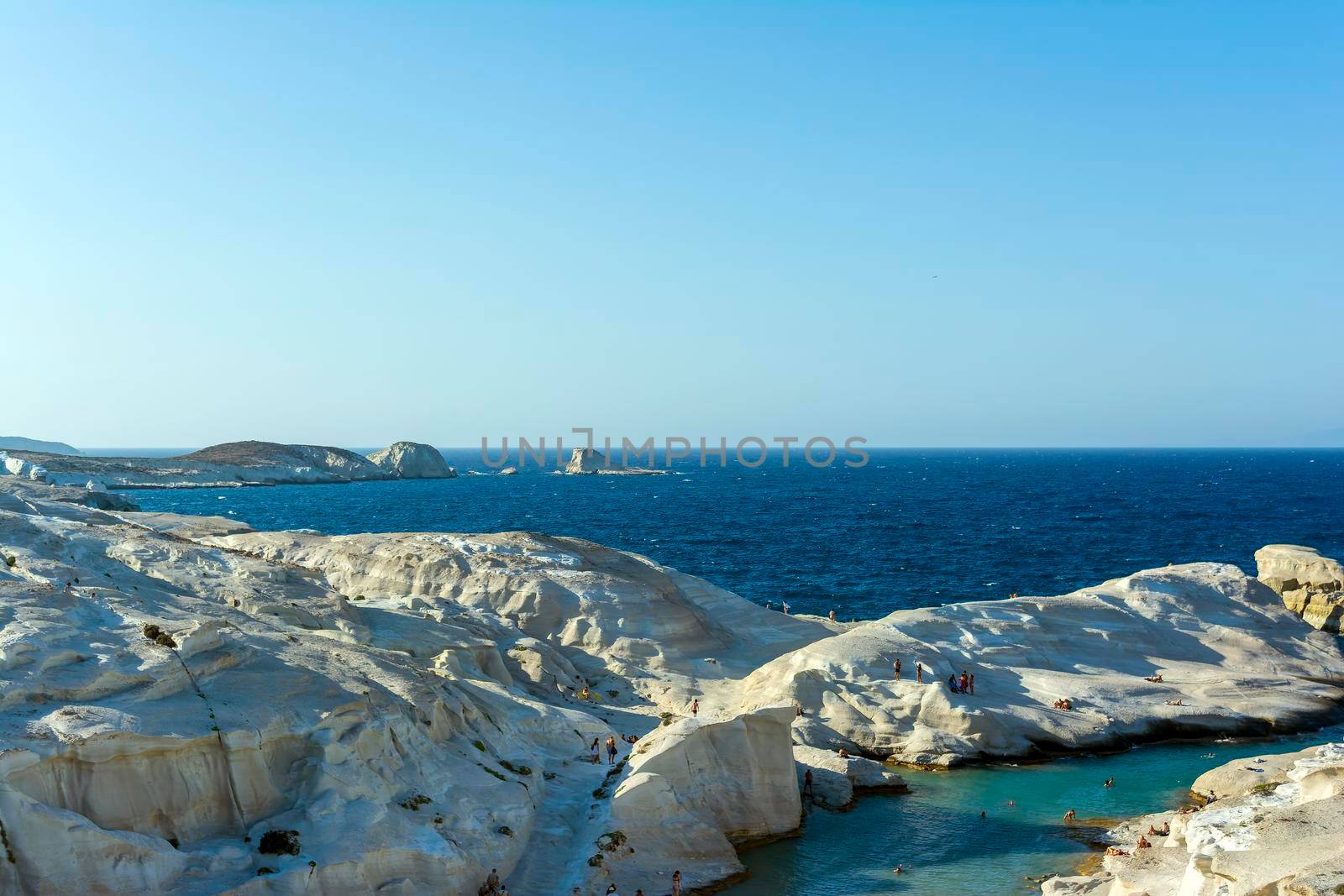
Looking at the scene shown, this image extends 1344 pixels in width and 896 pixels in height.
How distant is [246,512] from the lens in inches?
5782

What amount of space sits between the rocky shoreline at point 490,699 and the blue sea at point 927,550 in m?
2.28

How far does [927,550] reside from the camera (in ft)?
331

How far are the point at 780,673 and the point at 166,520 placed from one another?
170ft

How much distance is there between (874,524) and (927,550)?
2402cm

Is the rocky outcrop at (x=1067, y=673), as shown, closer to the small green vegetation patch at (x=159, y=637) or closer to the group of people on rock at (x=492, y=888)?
the group of people on rock at (x=492, y=888)

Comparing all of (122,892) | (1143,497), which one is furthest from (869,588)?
(1143,497)

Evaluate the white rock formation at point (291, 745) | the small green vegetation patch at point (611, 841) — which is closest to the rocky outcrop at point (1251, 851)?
the white rock formation at point (291, 745)

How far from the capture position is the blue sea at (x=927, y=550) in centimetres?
3325

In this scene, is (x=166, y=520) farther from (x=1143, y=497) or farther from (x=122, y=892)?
(x=1143, y=497)

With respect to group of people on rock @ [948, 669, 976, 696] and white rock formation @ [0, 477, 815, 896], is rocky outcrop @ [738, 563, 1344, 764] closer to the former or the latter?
group of people on rock @ [948, 669, 976, 696]

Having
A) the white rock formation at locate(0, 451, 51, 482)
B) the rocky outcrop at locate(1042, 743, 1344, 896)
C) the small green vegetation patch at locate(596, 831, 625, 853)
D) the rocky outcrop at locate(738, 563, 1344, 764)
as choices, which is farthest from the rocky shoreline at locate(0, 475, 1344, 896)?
the white rock formation at locate(0, 451, 51, 482)

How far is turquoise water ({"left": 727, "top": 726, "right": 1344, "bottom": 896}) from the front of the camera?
3109 centimetres

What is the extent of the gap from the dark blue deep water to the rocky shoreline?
20846 millimetres

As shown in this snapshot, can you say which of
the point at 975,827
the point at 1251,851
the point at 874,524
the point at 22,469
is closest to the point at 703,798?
the point at 975,827
